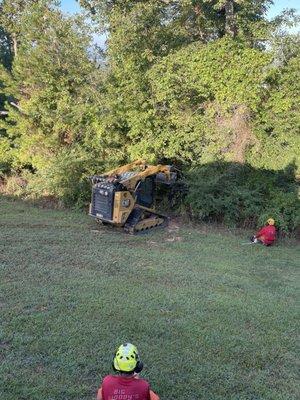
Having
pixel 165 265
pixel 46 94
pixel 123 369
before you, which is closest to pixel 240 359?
pixel 123 369

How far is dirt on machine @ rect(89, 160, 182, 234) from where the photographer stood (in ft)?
38.8

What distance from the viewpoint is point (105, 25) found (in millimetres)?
15867

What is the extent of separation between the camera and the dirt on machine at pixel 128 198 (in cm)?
1181

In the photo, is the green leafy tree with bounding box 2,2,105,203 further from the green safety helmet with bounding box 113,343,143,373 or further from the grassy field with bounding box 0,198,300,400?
the green safety helmet with bounding box 113,343,143,373

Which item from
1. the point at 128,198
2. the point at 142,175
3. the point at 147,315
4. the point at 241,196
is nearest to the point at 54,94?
the point at 142,175

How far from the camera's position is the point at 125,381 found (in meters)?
3.68

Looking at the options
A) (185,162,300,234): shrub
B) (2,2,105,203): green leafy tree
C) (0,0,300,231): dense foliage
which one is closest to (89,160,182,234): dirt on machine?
(185,162,300,234): shrub

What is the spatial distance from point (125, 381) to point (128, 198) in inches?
335

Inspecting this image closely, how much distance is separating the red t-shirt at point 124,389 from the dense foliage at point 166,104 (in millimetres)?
10615

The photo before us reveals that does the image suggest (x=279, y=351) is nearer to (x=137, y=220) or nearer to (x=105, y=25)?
(x=137, y=220)

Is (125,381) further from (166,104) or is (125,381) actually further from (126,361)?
(166,104)

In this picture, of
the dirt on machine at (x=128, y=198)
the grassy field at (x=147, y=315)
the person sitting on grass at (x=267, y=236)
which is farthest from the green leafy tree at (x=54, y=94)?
the person sitting on grass at (x=267, y=236)

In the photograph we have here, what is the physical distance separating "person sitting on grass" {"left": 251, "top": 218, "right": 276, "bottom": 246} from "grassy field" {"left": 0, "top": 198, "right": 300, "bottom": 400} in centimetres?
83

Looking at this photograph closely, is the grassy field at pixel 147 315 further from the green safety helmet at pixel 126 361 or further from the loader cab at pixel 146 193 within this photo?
the loader cab at pixel 146 193
